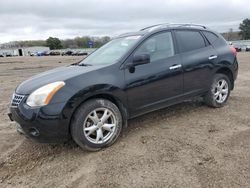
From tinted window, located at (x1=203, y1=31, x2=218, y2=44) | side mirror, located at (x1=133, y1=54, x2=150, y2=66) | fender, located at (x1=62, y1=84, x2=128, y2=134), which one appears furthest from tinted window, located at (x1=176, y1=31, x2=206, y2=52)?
fender, located at (x1=62, y1=84, x2=128, y2=134)

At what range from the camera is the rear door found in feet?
16.8

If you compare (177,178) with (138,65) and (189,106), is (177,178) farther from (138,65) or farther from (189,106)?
(189,106)

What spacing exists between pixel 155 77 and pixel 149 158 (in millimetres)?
1439

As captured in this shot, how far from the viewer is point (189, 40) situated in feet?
17.6

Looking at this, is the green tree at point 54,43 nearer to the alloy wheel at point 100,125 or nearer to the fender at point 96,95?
the fender at point 96,95

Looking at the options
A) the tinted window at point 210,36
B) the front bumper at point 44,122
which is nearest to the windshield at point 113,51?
the front bumper at point 44,122

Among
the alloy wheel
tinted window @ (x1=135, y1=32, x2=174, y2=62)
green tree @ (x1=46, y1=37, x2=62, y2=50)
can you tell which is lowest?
the alloy wheel

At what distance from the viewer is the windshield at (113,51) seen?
4.57 m

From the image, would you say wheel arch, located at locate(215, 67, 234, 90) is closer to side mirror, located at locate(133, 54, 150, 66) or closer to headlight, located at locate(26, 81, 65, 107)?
side mirror, located at locate(133, 54, 150, 66)

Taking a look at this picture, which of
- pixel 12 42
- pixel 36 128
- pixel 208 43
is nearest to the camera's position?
pixel 36 128

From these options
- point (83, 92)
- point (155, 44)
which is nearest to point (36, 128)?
point (83, 92)

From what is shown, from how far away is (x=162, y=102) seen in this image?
479 centimetres

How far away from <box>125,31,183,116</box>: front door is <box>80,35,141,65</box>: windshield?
202 millimetres

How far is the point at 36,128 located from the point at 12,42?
16215 centimetres
